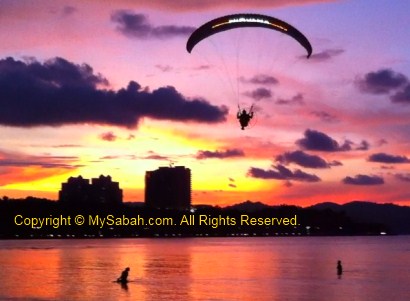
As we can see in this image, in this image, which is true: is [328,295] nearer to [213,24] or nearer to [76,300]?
[76,300]

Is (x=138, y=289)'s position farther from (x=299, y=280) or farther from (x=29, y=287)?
(x=299, y=280)

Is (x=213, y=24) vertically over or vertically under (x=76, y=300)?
over

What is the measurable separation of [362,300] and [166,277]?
25035 mm

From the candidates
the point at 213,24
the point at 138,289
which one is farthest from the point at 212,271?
the point at 213,24

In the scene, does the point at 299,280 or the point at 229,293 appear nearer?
the point at 229,293

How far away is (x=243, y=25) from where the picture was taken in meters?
37.1

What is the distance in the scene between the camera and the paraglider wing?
37406 mm

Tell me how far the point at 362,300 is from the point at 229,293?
34.0 feet

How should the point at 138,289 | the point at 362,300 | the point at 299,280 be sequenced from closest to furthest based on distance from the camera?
the point at 362,300 → the point at 138,289 → the point at 299,280

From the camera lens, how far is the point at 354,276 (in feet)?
259

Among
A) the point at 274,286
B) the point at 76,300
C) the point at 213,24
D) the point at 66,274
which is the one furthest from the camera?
the point at 66,274

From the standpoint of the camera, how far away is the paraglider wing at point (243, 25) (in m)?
37.4

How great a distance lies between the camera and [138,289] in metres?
59.0

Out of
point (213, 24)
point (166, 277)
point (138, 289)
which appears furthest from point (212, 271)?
point (213, 24)
